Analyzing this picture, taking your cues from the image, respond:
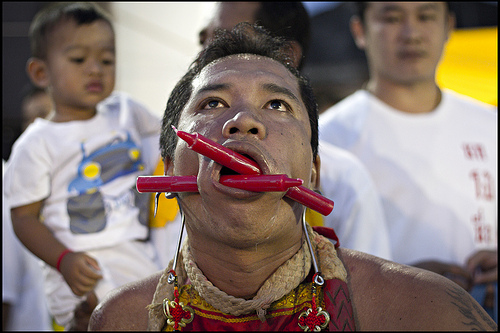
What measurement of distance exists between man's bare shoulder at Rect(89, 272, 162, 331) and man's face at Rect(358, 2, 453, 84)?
184 centimetres

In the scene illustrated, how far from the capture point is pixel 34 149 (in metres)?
2.32

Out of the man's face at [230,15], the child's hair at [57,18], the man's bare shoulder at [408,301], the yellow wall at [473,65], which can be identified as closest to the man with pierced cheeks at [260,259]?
the man's bare shoulder at [408,301]

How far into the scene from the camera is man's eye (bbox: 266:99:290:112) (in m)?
1.42

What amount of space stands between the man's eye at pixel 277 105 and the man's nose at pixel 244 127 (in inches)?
6.1

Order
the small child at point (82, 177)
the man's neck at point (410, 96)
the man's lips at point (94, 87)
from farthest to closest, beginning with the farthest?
the man's neck at point (410, 96), the man's lips at point (94, 87), the small child at point (82, 177)

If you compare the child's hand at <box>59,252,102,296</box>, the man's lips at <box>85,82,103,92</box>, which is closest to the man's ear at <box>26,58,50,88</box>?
the man's lips at <box>85,82,103,92</box>

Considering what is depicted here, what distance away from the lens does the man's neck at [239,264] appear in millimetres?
1354

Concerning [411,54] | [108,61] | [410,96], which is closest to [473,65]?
[410,96]

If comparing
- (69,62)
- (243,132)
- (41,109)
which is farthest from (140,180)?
(41,109)

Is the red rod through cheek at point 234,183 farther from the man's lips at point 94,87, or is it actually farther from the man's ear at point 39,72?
the man's ear at point 39,72

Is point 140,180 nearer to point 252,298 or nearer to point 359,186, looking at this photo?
point 252,298

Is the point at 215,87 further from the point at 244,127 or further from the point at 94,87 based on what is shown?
the point at 94,87

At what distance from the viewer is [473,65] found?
16.1 feet

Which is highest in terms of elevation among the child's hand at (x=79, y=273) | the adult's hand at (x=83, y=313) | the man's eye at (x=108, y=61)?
the man's eye at (x=108, y=61)
